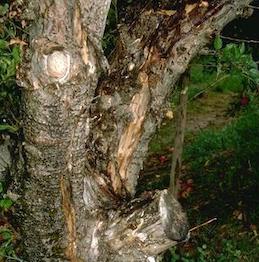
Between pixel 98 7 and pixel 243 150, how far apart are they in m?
5.10

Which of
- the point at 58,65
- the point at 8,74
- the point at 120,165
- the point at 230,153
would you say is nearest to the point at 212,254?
the point at 230,153

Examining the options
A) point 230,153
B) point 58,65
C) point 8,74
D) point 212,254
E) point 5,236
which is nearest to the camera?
point 58,65

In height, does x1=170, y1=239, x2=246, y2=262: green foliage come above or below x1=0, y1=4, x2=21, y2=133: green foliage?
below

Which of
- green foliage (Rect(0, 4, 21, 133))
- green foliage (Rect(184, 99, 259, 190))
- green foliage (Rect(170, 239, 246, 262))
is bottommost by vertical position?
green foliage (Rect(184, 99, 259, 190))

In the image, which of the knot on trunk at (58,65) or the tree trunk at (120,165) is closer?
the knot on trunk at (58,65)

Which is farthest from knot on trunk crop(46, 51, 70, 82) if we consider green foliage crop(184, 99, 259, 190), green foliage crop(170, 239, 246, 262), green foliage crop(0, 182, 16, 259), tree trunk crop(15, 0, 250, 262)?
green foliage crop(184, 99, 259, 190)

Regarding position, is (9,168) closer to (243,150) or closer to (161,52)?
(161,52)

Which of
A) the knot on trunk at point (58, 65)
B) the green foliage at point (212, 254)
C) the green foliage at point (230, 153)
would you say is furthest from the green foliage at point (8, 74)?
the green foliage at point (230, 153)

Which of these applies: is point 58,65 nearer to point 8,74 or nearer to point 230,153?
point 8,74

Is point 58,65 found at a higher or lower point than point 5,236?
higher

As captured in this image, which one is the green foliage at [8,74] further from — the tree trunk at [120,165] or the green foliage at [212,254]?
the green foliage at [212,254]

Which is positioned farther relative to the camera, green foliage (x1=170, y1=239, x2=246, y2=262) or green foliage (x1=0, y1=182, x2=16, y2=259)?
green foliage (x1=170, y1=239, x2=246, y2=262)

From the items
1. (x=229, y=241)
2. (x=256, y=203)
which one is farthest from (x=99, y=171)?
(x=256, y=203)

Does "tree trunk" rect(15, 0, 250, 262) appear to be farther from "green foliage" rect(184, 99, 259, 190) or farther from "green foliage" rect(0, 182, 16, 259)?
"green foliage" rect(184, 99, 259, 190)
